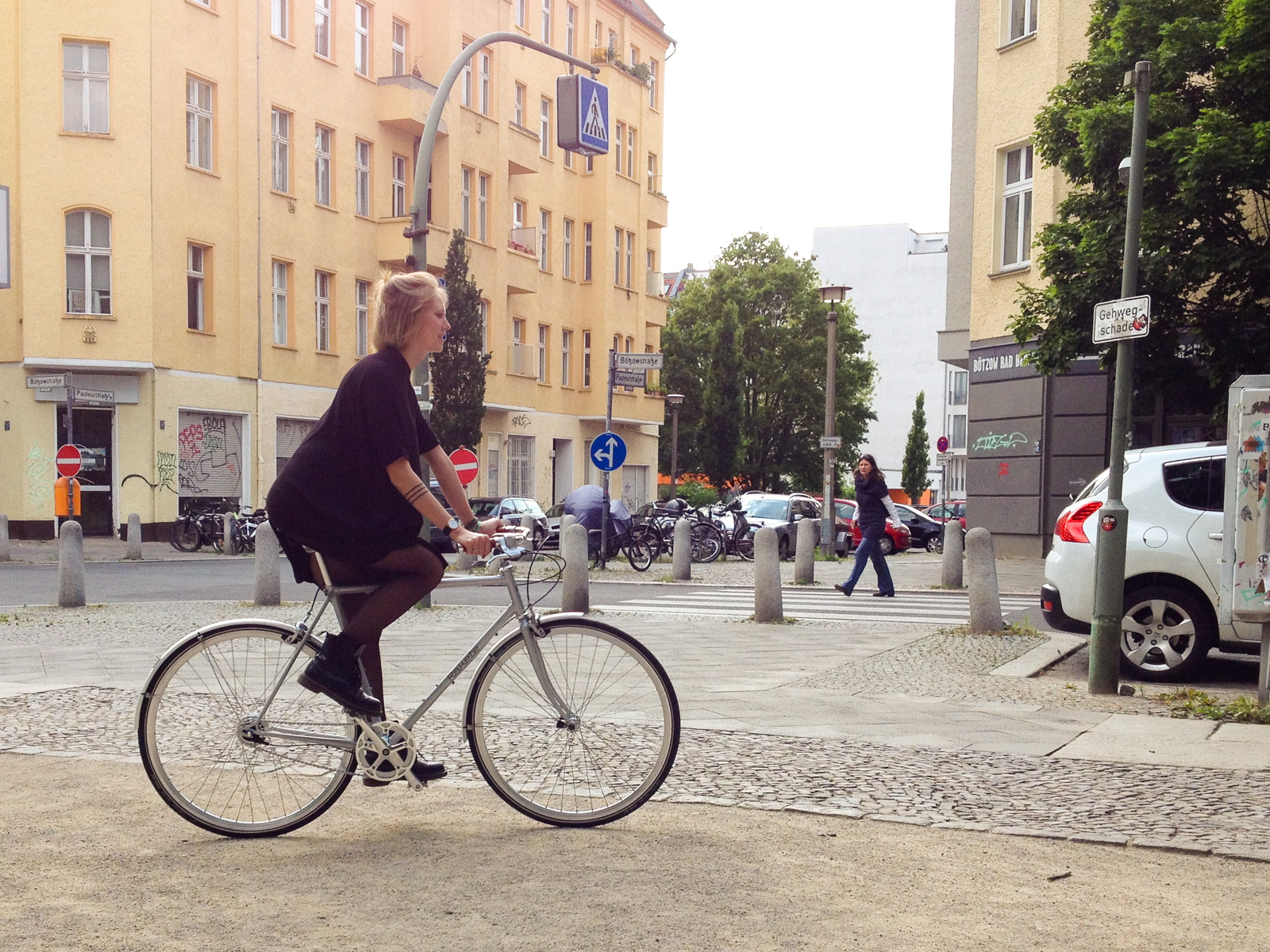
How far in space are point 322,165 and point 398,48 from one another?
5.50 meters

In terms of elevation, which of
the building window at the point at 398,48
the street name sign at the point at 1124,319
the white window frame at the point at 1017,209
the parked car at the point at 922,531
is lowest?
the parked car at the point at 922,531

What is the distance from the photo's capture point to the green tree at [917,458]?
96.4m

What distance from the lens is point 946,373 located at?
10419 centimetres

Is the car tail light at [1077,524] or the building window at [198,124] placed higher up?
the building window at [198,124]

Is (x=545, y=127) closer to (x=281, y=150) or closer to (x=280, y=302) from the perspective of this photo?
(x=281, y=150)

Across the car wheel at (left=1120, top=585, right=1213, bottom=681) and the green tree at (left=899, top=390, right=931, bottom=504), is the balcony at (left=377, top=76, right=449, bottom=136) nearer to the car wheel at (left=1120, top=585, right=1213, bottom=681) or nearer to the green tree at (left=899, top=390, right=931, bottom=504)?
the car wheel at (left=1120, top=585, right=1213, bottom=681)

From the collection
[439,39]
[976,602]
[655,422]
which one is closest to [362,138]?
[439,39]

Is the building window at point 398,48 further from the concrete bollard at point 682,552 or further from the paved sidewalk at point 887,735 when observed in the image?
the paved sidewalk at point 887,735

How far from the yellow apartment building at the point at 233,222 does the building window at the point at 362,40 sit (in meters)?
0.06

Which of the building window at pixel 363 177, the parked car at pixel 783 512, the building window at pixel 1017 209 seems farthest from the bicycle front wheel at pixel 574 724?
the building window at pixel 363 177

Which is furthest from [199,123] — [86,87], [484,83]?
[484,83]

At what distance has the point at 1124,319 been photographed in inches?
352

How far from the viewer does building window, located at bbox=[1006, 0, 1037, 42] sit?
90.7 ft

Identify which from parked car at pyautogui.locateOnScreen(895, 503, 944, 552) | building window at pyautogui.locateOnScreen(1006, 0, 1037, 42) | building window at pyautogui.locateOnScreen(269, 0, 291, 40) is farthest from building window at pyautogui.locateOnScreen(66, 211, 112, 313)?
parked car at pyautogui.locateOnScreen(895, 503, 944, 552)
